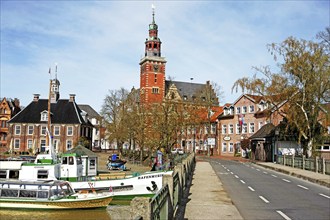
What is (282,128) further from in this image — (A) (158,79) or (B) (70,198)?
(A) (158,79)

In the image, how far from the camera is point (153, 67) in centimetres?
10144

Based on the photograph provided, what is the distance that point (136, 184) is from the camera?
966 inches

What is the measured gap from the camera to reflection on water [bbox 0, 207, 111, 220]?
2081 centimetres

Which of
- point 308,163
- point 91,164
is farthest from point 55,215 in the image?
point 308,163

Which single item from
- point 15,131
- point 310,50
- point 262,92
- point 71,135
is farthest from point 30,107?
point 310,50

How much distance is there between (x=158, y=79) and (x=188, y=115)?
166 feet

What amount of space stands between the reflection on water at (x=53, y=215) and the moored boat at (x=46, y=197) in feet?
0.94

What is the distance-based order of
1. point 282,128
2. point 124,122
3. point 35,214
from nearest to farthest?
point 35,214 → point 282,128 → point 124,122

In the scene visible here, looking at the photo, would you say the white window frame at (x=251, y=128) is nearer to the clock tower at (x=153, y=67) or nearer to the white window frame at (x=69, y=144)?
the clock tower at (x=153, y=67)

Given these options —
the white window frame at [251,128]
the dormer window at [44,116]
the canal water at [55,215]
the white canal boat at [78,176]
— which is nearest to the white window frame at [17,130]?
the dormer window at [44,116]

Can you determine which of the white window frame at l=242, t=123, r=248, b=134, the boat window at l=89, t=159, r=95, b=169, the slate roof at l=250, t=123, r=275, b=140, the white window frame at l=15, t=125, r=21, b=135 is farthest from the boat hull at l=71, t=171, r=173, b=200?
the white window frame at l=15, t=125, r=21, b=135

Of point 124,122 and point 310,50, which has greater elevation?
point 310,50

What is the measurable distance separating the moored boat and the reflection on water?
0.29 m

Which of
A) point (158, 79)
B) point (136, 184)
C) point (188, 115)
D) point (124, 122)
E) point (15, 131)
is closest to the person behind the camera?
point (136, 184)
